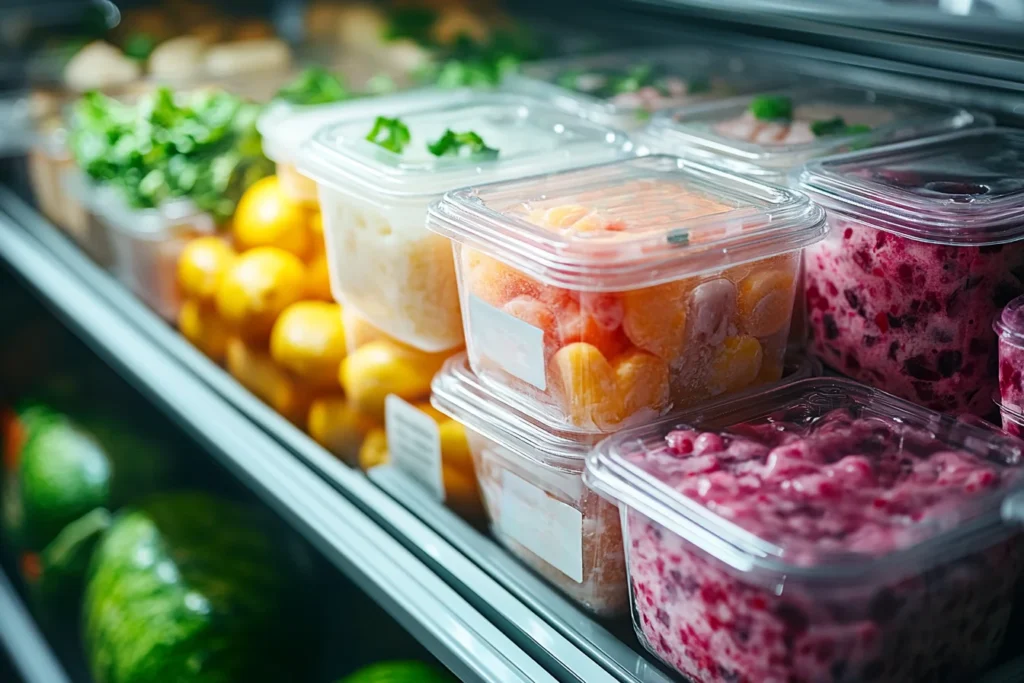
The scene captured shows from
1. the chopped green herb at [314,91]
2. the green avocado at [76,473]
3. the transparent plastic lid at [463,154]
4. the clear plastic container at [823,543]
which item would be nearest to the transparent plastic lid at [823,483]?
the clear plastic container at [823,543]

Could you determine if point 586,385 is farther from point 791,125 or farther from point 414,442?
point 791,125

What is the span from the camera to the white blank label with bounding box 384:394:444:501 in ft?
4.05

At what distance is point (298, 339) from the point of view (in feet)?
4.70

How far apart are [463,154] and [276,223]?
0.42 m

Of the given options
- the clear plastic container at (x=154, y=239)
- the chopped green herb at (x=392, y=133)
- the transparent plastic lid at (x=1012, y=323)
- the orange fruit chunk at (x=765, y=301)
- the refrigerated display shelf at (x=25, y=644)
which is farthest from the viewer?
the refrigerated display shelf at (x=25, y=644)

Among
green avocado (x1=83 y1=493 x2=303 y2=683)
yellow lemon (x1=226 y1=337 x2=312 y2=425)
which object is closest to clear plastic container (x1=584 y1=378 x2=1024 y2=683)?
yellow lemon (x1=226 y1=337 x2=312 y2=425)

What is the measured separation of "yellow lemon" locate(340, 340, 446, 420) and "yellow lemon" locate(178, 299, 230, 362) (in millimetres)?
434

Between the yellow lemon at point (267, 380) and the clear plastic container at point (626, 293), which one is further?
the yellow lemon at point (267, 380)

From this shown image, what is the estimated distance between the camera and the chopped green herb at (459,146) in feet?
4.16

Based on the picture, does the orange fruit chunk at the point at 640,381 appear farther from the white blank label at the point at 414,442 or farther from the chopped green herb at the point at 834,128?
the chopped green herb at the point at 834,128

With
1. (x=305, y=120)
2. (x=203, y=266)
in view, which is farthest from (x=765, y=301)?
(x=203, y=266)

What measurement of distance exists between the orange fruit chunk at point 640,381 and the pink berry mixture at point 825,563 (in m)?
0.07

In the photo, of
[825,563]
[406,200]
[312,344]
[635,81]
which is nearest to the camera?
[825,563]

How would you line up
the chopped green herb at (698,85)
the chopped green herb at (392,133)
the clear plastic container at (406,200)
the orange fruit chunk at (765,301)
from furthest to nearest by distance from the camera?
1. the chopped green herb at (698,85)
2. the chopped green herb at (392,133)
3. the clear plastic container at (406,200)
4. the orange fruit chunk at (765,301)
